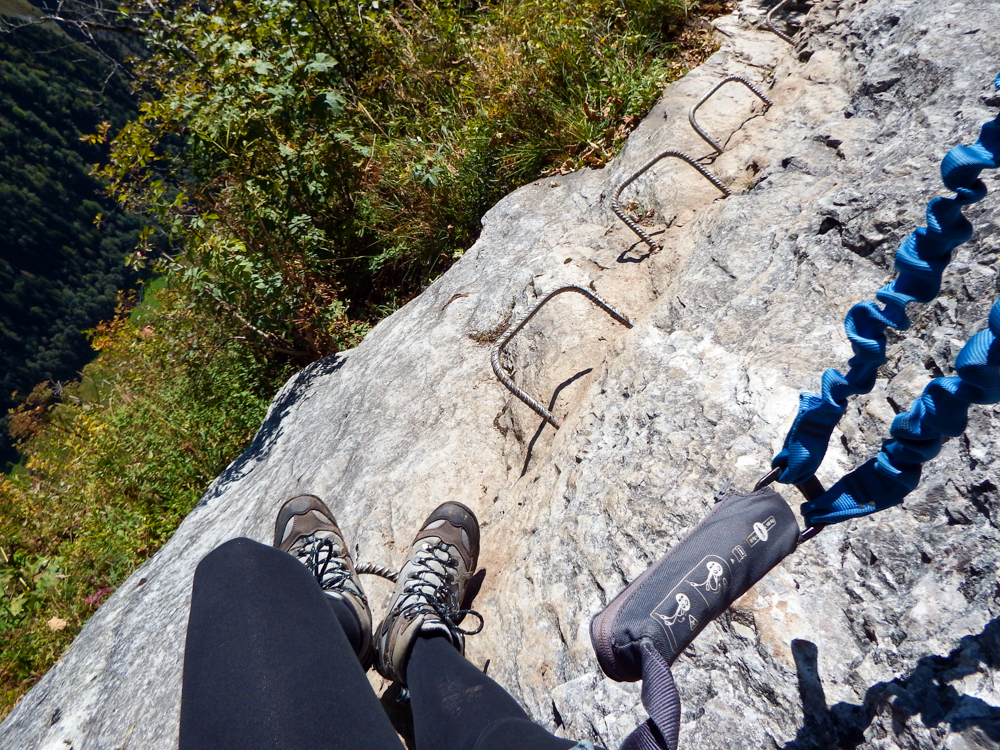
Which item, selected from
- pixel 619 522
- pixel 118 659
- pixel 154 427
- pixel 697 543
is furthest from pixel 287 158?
pixel 697 543

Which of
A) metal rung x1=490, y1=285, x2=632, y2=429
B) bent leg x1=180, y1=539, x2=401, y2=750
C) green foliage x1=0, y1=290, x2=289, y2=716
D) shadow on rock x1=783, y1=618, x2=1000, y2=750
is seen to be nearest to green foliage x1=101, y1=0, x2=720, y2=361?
green foliage x1=0, y1=290, x2=289, y2=716

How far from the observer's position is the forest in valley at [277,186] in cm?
360

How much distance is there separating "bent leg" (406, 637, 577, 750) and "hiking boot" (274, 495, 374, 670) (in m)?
0.35

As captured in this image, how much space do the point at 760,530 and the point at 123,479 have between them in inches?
183

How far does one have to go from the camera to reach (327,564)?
221 cm

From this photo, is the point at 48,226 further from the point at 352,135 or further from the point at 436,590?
the point at 436,590

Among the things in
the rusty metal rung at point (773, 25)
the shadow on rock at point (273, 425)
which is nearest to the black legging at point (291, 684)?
the shadow on rock at point (273, 425)

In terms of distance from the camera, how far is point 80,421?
5.33 metres

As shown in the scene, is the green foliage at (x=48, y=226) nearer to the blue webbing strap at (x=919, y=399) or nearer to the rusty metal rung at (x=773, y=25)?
the rusty metal rung at (x=773, y=25)

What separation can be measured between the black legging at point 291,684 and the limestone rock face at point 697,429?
0.78ft

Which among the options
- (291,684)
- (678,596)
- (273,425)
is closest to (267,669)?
(291,684)

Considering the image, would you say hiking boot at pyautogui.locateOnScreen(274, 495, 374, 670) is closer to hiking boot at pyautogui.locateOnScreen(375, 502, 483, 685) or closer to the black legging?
hiking boot at pyautogui.locateOnScreen(375, 502, 483, 685)

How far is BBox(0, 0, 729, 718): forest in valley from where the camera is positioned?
3.60 m

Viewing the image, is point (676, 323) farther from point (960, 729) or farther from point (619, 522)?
point (960, 729)
